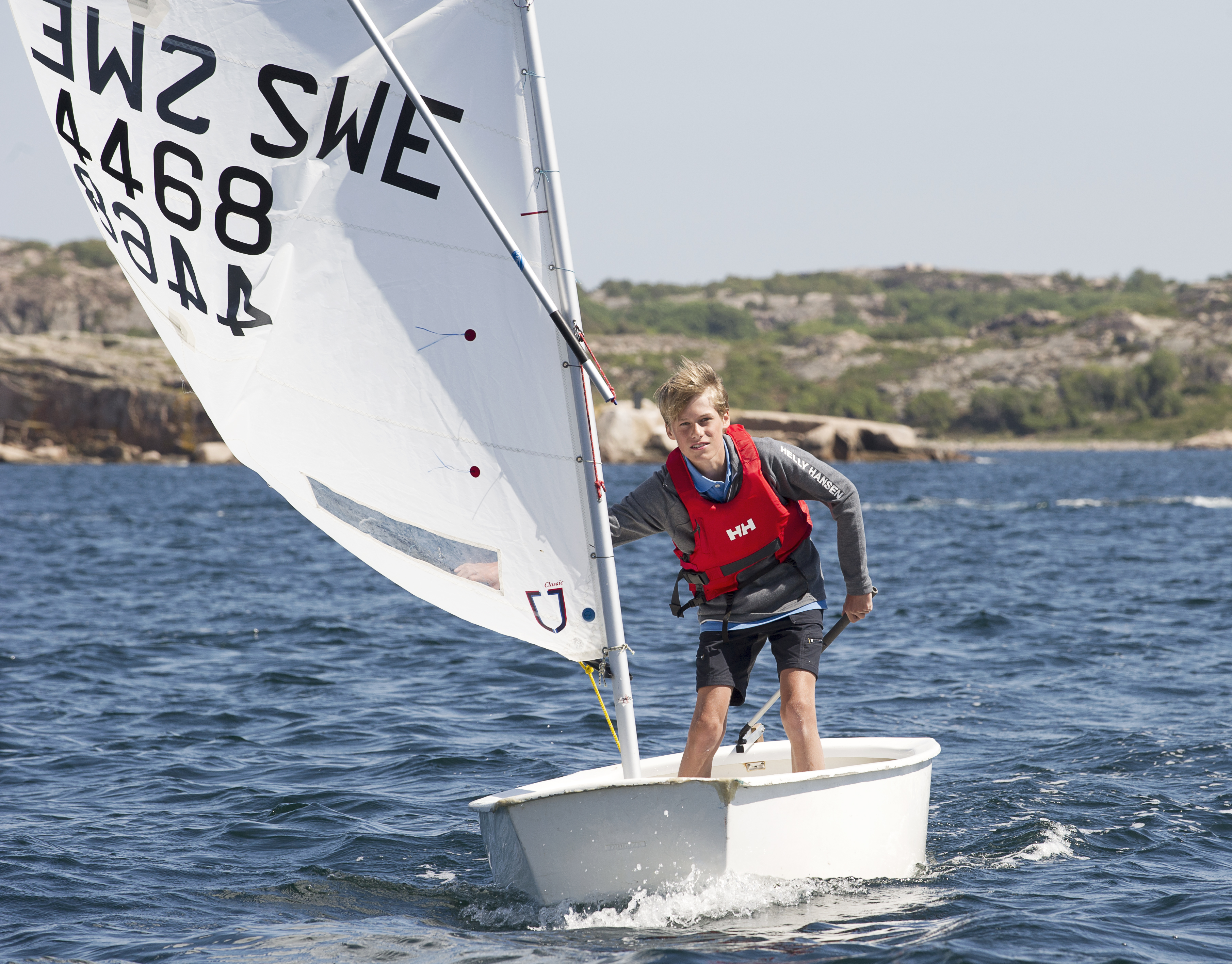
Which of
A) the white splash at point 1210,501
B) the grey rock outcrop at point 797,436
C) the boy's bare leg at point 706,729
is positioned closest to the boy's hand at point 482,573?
the boy's bare leg at point 706,729

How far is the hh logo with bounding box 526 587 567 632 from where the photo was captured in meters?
4.93

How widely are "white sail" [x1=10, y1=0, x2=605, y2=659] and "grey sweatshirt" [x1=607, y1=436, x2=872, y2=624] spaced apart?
0.99 feet

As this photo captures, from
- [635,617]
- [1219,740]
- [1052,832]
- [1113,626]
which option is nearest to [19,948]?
[1052,832]

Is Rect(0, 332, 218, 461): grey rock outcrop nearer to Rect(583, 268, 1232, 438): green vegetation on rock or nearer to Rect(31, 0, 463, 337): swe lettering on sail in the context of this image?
Rect(583, 268, 1232, 438): green vegetation on rock

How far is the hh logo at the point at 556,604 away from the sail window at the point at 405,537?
16 cm

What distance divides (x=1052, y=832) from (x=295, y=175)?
466cm

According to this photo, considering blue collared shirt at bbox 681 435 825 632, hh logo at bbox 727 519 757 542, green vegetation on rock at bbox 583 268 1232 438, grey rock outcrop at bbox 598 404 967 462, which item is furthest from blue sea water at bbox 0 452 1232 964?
green vegetation on rock at bbox 583 268 1232 438

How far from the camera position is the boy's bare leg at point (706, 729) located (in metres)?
4.90

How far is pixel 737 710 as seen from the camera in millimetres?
8898

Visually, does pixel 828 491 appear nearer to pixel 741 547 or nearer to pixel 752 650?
pixel 741 547

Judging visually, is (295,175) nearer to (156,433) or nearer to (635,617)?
(635,617)

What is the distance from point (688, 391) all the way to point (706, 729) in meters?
1.39

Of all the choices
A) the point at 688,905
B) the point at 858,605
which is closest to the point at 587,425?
the point at 858,605

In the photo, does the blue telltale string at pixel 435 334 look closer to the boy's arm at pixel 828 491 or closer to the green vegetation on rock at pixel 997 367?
the boy's arm at pixel 828 491
